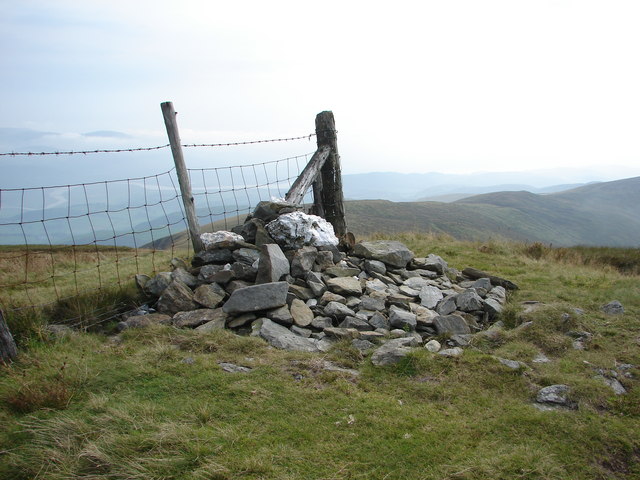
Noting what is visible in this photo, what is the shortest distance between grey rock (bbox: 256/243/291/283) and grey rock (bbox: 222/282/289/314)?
38 centimetres

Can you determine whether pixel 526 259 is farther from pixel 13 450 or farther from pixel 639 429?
pixel 13 450

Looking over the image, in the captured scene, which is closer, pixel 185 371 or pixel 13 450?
pixel 13 450

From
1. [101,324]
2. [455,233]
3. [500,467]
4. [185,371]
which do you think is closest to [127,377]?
[185,371]

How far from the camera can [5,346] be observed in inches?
199

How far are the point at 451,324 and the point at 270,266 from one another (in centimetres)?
308

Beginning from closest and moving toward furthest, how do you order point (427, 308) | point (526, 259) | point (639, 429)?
point (639, 429) < point (427, 308) < point (526, 259)

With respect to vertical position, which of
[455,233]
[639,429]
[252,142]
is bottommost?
Result: [455,233]

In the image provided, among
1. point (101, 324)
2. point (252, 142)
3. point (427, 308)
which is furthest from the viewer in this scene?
point (252, 142)

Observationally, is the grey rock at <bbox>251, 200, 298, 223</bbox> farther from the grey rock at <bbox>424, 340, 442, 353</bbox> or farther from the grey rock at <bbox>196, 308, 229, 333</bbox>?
the grey rock at <bbox>424, 340, 442, 353</bbox>

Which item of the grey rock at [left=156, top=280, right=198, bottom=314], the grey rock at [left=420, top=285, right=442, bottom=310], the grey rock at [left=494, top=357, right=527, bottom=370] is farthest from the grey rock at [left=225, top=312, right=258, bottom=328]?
the grey rock at [left=494, top=357, right=527, bottom=370]

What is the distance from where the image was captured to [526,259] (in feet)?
40.4

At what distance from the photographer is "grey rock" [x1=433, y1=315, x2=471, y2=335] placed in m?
6.33

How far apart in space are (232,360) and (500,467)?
3.23 m

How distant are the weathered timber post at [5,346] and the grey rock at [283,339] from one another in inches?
122
